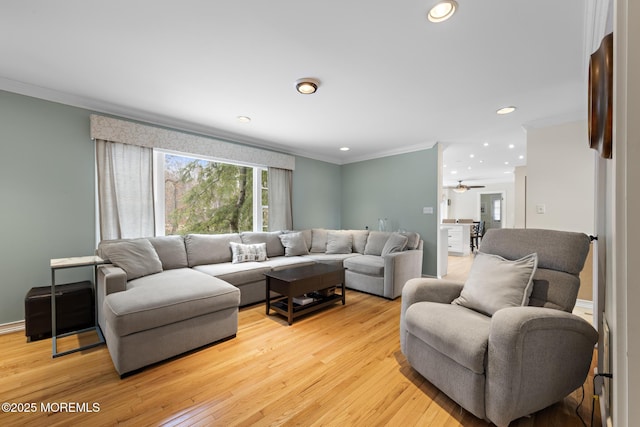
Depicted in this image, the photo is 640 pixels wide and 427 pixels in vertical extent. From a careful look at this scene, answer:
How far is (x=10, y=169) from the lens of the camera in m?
2.48

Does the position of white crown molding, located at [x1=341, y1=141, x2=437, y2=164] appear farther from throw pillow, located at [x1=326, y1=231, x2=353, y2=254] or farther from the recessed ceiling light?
throw pillow, located at [x1=326, y1=231, x2=353, y2=254]

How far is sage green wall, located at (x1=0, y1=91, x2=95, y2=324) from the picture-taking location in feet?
8.13

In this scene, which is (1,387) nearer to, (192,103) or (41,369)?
(41,369)

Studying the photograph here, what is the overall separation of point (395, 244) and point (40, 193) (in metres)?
4.28

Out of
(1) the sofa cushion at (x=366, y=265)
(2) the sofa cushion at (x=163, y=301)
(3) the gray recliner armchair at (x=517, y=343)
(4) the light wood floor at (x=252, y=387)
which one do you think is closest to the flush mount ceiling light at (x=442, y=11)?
(3) the gray recliner armchair at (x=517, y=343)

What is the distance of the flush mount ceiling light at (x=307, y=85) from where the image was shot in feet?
7.82

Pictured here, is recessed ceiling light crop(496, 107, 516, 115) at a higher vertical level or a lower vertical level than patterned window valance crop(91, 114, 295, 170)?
higher

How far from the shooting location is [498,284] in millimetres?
1715

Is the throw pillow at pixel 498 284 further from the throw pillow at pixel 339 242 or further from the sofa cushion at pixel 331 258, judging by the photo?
the throw pillow at pixel 339 242

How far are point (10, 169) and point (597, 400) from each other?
5012 millimetres

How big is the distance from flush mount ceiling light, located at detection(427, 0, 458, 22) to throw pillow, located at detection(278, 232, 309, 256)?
3445 mm

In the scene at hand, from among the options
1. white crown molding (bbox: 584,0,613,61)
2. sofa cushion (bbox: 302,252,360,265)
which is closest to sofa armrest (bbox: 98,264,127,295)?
sofa cushion (bbox: 302,252,360,265)

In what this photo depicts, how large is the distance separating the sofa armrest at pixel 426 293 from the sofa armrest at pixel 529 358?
1.96 ft

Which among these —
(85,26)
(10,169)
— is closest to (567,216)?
(85,26)
